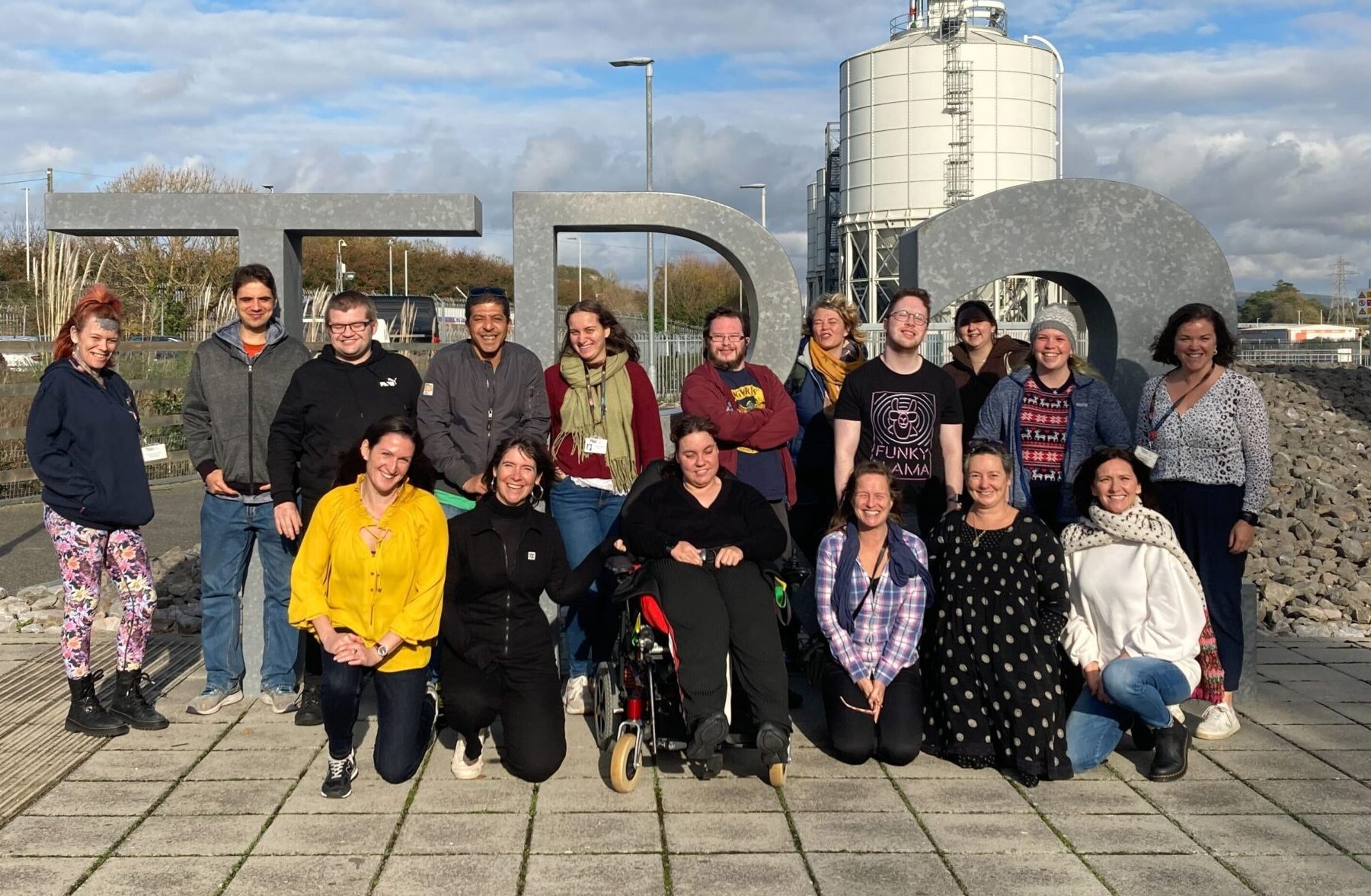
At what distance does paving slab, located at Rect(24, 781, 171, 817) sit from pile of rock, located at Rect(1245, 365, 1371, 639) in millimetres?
6350

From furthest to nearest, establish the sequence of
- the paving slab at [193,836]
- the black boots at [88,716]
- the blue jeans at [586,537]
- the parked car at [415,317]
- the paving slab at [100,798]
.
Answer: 1. the parked car at [415,317]
2. the blue jeans at [586,537]
3. the black boots at [88,716]
4. the paving slab at [100,798]
5. the paving slab at [193,836]

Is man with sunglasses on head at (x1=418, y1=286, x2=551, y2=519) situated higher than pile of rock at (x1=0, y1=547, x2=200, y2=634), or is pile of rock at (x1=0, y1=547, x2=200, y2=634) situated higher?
man with sunglasses on head at (x1=418, y1=286, x2=551, y2=519)

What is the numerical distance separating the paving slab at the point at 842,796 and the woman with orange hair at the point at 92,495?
2777mm

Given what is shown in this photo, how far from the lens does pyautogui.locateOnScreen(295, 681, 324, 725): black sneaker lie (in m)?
5.56

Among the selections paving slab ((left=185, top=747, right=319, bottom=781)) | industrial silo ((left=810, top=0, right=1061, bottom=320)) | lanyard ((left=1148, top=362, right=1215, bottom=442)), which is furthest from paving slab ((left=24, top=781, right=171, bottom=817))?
industrial silo ((left=810, top=0, right=1061, bottom=320))

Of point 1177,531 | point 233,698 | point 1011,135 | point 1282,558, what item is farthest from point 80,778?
point 1011,135

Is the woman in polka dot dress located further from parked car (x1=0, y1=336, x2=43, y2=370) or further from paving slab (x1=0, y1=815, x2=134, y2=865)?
parked car (x1=0, y1=336, x2=43, y2=370)

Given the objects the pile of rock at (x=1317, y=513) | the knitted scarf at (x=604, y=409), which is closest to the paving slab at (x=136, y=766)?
the knitted scarf at (x=604, y=409)

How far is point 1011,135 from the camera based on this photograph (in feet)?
124

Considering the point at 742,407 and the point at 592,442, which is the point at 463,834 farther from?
the point at 742,407

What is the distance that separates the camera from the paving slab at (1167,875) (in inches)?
151

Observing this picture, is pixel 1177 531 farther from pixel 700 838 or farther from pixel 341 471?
pixel 341 471

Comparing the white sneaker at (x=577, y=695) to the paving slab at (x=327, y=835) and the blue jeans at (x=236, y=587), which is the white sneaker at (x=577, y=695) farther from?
the paving slab at (x=327, y=835)

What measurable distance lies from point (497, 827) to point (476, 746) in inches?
23.8
